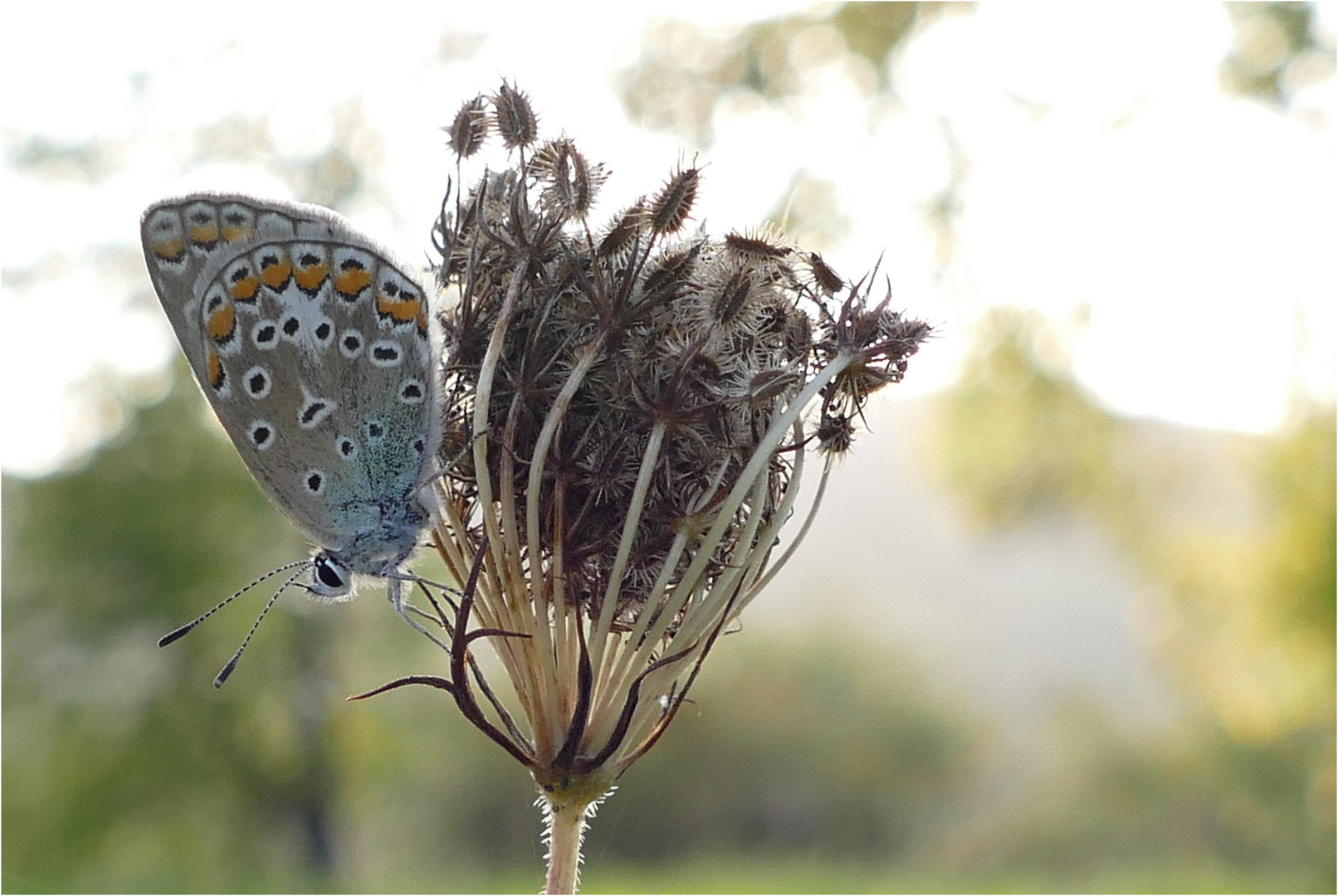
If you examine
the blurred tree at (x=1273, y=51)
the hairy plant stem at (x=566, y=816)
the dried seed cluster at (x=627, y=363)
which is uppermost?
the blurred tree at (x=1273, y=51)

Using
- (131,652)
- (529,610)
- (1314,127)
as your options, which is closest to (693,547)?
(529,610)

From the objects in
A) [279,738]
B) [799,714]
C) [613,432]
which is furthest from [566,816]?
[799,714]

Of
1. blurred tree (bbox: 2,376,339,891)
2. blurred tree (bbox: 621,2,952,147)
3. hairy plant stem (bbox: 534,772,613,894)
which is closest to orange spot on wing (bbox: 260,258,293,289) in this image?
hairy plant stem (bbox: 534,772,613,894)

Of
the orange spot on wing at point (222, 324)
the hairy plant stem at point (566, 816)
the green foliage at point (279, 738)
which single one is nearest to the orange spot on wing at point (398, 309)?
the orange spot on wing at point (222, 324)

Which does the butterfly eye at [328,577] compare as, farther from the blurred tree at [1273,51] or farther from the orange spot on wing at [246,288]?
the blurred tree at [1273,51]

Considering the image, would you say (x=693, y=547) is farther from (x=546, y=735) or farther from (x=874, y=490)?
(x=874, y=490)

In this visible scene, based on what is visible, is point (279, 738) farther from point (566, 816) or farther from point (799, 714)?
point (566, 816)

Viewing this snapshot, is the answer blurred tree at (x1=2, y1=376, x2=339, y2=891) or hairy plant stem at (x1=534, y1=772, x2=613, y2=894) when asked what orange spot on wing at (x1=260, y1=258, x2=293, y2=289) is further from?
blurred tree at (x1=2, y1=376, x2=339, y2=891)

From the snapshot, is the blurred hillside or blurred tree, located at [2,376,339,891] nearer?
blurred tree, located at [2,376,339,891]
